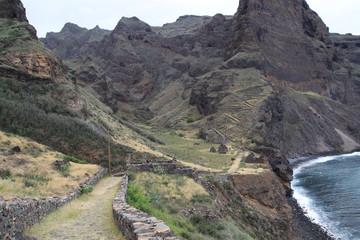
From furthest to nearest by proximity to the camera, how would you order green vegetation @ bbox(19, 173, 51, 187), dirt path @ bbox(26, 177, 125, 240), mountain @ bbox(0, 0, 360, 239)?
mountain @ bbox(0, 0, 360, 239), green vegetation @ bbox(19, 173, 51, 187), dirt path @ bbox(26, 177, 125, 240)

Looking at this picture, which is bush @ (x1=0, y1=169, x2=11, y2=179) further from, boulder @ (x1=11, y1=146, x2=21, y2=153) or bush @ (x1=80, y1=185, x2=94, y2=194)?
boulder @ (x1=11, y1=146, x2=21, y2=153)

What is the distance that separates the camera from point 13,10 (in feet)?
178

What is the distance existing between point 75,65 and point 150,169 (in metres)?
118

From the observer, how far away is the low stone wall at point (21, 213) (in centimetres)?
850

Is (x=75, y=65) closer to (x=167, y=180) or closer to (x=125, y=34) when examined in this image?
(x=125, y=34)

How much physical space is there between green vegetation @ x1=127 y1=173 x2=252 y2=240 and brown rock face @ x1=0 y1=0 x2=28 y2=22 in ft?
151

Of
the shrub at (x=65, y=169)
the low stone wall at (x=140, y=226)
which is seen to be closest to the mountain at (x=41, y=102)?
the shrub at (x=65, y=169)

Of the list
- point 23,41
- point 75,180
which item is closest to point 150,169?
point 75,180

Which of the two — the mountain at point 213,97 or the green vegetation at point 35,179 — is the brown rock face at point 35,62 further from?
the green vegetation at point 35,179

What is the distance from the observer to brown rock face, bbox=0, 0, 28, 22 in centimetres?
5325

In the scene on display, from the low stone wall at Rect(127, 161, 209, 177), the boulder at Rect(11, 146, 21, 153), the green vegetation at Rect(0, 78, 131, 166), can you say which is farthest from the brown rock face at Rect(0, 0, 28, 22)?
the low stone wall at Rect(127, 161, 209, 177)

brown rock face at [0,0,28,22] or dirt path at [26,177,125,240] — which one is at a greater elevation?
brown rock face at [0,0,28,22]

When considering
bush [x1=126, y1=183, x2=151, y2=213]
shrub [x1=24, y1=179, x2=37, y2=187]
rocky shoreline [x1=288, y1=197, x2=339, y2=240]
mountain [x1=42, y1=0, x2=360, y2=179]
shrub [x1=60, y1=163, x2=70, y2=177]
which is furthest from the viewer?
mountain [x1=42, y1=0, x2=360, y2=179]

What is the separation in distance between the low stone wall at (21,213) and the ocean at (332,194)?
3583 centimetres
